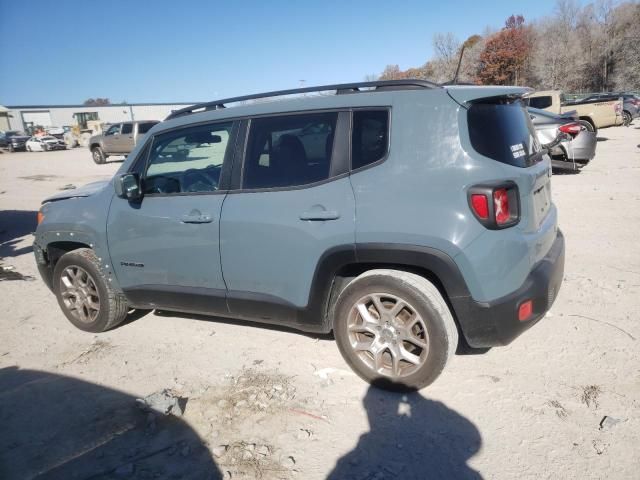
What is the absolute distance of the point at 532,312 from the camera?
2.73 m

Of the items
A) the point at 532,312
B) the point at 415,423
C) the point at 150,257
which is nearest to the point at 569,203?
the point at 532,312

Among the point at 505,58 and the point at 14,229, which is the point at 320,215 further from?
the point at 505,58

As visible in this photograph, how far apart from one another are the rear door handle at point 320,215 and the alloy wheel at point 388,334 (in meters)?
0.56

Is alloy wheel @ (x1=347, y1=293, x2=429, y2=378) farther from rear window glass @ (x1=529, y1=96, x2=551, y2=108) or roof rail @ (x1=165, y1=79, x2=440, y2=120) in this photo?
rear window glass @ (x1=529, y1=96, x2=551, y2=108)

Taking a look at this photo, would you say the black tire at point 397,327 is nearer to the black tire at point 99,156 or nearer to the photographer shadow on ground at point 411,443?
the photographer shadow on ground at point 411,443

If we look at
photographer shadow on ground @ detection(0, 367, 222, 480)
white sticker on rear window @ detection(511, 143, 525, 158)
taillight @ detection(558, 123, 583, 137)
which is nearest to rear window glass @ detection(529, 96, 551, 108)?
taillight @ detection(558, 123, 583, 137)

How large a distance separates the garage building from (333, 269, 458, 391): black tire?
71.8 meters

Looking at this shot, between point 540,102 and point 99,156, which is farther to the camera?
point 99,156

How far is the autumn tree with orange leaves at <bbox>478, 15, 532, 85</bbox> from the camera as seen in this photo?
2203 inches

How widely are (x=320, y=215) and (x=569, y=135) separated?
881 centimetres

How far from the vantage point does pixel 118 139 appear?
22.1 metres

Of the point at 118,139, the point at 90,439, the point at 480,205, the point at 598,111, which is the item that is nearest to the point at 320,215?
the point at 480,205

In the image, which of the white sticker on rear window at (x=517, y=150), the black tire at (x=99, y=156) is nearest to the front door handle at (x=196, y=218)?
the white sticker on rear window at (x=517, y=150)

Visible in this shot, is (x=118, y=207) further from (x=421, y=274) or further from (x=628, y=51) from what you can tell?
(x=628, y=51)
